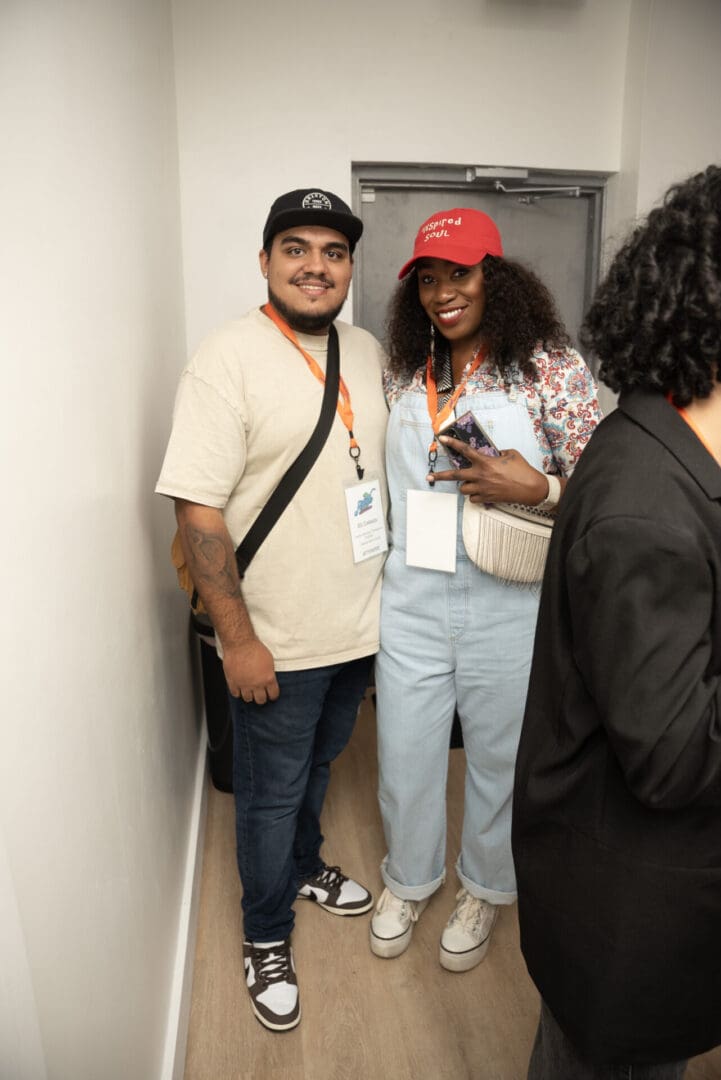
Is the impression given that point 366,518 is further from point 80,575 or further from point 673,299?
point 673,299

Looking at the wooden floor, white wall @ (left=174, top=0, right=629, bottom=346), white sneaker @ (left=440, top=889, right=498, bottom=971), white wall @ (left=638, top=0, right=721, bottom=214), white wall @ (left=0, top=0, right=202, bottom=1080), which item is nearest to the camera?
white wall @ (left=0, top=0, right=202, bottom=1080)

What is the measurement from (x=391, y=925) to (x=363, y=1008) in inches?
7.7

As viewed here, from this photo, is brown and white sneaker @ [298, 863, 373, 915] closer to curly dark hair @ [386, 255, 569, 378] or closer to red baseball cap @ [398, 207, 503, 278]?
curly dark hair @ [386, 255, 569, 378]

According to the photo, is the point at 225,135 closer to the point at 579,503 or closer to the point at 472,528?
the point at 472,528

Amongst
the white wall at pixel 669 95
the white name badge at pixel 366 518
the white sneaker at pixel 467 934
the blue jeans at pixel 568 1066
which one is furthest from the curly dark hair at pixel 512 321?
the white wall at pixel 669 95

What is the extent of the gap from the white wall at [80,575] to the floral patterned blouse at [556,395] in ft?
2.44

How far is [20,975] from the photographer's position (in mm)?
724

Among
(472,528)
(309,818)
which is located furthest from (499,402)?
(309,818)

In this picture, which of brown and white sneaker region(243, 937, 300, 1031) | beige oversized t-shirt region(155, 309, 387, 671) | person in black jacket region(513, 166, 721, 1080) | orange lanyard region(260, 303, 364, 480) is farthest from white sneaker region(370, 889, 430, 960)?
orange lanyard region(260, 303, 364, 480)

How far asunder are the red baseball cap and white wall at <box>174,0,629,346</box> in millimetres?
1371

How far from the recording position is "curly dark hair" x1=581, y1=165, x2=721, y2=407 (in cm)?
80

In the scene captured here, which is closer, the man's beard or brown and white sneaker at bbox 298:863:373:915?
the man's beard

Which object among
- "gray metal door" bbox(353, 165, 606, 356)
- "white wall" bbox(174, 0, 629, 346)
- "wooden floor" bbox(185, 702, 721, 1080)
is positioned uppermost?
"white wall" bbox(174, 0, 629, 346)

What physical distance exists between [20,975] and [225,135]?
8.86 feet
